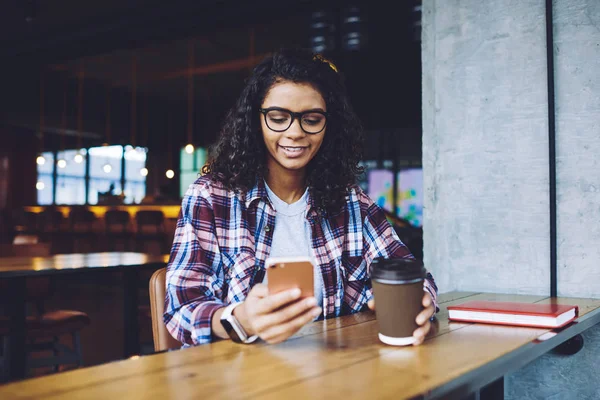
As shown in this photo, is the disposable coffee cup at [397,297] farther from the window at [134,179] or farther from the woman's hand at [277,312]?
the window at [134,179]

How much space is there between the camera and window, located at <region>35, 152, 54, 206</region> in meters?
13.9

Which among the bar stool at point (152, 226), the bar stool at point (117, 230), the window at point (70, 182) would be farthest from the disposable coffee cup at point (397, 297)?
the window at point (70, 182)

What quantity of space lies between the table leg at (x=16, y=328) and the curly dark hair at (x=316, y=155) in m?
1.50

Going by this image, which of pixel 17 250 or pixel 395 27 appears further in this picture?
pixel 395 27

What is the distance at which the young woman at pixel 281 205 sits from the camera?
139 cm

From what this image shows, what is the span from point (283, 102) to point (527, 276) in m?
1.16

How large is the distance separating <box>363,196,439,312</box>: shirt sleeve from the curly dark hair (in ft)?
0.42

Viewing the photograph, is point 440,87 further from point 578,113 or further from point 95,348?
point 95,348

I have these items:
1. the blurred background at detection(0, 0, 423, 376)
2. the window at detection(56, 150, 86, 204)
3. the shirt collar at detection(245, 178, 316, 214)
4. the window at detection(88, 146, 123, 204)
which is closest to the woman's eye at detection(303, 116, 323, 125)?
the shirt collar at detection(245, 178, 316, 214)

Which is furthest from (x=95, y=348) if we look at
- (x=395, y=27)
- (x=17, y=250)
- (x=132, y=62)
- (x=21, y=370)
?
(x=132, y=62)

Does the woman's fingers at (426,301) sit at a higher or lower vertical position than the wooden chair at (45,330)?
higher

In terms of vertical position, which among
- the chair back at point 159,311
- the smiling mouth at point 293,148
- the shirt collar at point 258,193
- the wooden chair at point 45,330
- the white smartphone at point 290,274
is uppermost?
the smiling mouth at point 293,148

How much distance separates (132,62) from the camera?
31.0 ft

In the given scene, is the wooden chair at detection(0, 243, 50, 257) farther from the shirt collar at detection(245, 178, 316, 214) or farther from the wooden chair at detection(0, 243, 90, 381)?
the shirt collar at detection(245, 178, 316, 214)
